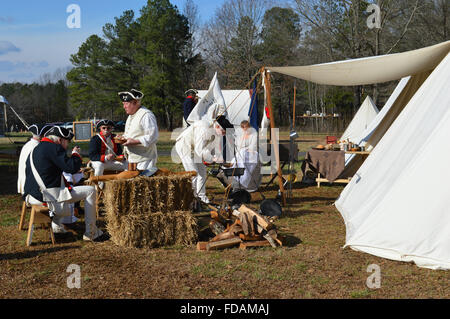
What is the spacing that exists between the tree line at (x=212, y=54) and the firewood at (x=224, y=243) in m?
17.0

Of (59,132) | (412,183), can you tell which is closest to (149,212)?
(59,132)

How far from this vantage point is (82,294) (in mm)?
3582

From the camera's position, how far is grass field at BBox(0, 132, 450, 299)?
3598 mm

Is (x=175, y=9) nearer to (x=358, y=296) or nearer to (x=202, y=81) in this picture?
(x=202, y=81)

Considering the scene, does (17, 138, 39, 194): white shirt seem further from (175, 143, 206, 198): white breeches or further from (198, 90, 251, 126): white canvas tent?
(198, 90, 251, 126): white canvas tent

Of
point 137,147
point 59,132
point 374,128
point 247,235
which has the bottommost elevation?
point 247,235

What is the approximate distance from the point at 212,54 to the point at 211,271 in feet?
96.6

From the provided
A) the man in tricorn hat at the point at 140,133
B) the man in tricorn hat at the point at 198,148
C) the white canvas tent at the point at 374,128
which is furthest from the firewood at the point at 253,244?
the white canvas tent at the point at 374,128

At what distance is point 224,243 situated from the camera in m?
4.85

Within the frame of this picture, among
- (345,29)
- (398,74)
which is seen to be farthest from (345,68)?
(345,29)

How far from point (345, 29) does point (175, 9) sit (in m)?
17.1

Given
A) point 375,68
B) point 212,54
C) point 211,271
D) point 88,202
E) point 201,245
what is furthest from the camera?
point 212,54

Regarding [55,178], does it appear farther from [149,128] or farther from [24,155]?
[24,155]

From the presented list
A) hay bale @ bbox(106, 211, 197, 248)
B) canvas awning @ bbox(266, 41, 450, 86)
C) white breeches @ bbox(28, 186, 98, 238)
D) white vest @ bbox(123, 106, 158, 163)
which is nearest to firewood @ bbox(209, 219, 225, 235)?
hay bale @ bbox(106, 211, 197, 248)
